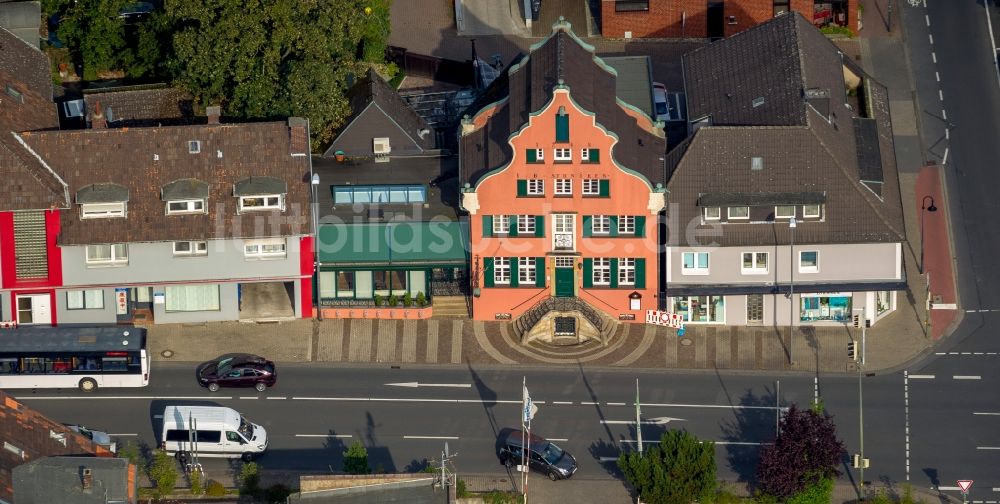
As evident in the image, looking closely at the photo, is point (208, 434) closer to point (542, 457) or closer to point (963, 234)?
point (542, 457)

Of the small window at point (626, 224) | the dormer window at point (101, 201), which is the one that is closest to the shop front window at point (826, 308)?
the small window at point (626, 224)

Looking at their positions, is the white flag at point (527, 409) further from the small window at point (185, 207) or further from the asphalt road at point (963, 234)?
the small window at point (185, 207)

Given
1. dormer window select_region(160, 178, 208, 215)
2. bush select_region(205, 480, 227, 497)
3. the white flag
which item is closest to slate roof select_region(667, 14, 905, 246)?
the white flag

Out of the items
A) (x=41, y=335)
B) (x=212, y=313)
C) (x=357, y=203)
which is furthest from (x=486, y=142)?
(x=41, y=335)

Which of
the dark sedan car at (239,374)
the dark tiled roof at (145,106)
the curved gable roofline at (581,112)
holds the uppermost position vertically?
the dark tiled roof at (145,106)

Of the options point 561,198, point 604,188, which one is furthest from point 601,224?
point 561,198

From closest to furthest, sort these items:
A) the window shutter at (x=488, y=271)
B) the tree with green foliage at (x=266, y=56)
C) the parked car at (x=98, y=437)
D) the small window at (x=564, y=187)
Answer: the parked car at (x=98, y=437), the small window at (x=564, y=187), the window shutter at (x=488, y=271), the tree with green foliage at (x=266, y=56)

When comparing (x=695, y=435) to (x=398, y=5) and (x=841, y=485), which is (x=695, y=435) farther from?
(x=398, y=5)

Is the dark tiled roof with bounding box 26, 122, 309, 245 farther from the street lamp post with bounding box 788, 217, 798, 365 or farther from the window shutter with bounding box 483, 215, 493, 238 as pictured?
the street lamp post with bounding box 788, 217, 798, 365
